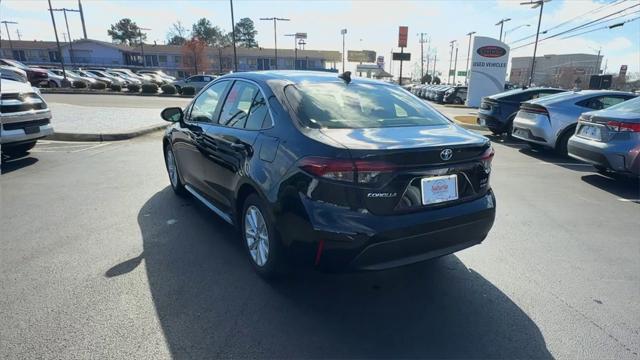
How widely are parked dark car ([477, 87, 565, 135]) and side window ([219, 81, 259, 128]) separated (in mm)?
9041

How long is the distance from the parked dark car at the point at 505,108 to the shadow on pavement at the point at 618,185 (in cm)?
391

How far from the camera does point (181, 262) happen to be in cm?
346

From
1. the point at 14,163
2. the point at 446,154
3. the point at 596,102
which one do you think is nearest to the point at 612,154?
the point at 596,102

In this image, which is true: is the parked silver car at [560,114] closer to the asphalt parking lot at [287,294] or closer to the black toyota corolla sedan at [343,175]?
the asphalt parking lot at [287,294]

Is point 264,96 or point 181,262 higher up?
point 264,96

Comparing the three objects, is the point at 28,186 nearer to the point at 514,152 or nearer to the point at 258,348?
the point at 258,348

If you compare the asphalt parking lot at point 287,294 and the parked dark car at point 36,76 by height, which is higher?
the parked dark car at point 36,76

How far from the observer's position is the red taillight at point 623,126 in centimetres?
559

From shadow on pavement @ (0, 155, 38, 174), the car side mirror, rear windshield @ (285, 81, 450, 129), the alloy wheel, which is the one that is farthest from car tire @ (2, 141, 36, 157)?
A: rear windshield @ (285, 81, 450, 129)

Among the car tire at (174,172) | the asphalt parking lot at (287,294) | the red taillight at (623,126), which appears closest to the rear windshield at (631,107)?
the red taillight at (623,126)

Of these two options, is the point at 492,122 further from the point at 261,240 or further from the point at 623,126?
the point at 261,240

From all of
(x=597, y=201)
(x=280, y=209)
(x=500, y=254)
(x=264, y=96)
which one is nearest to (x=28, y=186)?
(x=264, y=96)

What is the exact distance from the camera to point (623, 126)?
5.68 m

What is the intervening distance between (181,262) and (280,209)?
135 centimetres
